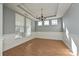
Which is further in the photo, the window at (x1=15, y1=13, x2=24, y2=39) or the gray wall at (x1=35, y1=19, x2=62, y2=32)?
the window at (x1=15, y1=13, x2=24, y2=39)

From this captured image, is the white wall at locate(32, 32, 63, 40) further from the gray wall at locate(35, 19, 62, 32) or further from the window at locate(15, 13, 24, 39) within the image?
the window at locate(15, 13, 24, 39)

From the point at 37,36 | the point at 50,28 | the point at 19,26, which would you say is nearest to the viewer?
the point at 50,28

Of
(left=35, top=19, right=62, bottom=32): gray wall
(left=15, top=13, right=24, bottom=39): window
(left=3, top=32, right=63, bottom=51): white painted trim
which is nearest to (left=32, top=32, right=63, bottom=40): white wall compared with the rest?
(left=3, top=32, right=63, bottom=51): white painted trim

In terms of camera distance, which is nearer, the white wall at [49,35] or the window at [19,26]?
the white wall at [49,35]

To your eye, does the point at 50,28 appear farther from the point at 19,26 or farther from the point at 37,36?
the point at 19,26

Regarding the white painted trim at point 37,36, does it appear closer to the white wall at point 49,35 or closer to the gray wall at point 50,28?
the white wall at point 49,35

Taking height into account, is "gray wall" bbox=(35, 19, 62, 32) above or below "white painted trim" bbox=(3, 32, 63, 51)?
above

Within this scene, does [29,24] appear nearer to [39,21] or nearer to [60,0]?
[39,21]

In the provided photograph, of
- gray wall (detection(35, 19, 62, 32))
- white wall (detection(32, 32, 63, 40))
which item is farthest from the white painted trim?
gray wall (detection(35, 19, 62, 32))

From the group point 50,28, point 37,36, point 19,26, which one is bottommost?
point 37,36

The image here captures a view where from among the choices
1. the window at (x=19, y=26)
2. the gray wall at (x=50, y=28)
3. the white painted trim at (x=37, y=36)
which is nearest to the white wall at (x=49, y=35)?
the white painted trim at (x=37, y=36)

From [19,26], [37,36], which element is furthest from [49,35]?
[19,26]

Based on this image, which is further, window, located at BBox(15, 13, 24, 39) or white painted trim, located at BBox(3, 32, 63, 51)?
window, located at BBox(15, 13, 24, 39)

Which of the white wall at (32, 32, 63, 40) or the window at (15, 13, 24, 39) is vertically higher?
the window at (15, 13, 24, 39)
